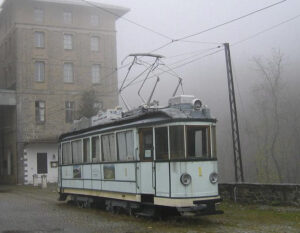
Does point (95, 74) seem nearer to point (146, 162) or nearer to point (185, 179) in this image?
point (146, 162)

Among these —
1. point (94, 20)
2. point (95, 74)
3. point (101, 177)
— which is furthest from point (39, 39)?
point (101, 177)

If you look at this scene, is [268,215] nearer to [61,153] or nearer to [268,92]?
[61,153]

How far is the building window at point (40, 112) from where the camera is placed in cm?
4330

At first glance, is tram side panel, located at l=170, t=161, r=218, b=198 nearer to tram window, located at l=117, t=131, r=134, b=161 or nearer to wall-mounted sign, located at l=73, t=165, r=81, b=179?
tram window, located at l=117, t=131, r=134, b=161

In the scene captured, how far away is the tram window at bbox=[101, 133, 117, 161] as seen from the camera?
14648 mm

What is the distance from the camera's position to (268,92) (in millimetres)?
47656

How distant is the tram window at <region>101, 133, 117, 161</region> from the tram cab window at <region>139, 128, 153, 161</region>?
1.78 meters

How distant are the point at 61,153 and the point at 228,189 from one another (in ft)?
24.1

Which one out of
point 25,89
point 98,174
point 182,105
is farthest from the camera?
point 25,89

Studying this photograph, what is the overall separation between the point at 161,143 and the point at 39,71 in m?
34.0

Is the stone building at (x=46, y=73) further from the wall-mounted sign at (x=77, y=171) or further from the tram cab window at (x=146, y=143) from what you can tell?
the tram cab window at (x=146, y=143)

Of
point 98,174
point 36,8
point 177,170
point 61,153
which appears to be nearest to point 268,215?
point 177,170

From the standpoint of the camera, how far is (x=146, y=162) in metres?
12.8

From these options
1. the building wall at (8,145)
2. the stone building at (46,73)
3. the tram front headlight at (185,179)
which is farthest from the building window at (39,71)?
the tram front headlight at (185,179)
